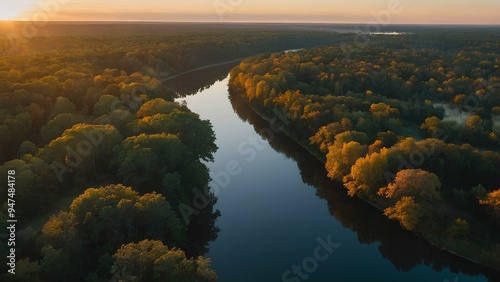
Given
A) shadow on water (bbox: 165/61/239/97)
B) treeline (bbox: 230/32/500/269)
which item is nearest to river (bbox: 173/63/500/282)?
treeline (bbox: 230/32/500/269)

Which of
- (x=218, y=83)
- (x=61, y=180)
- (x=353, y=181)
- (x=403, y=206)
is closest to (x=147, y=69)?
(x=218, y=83)

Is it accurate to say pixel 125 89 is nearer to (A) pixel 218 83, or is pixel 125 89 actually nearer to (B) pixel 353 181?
(B) pixel 353 181

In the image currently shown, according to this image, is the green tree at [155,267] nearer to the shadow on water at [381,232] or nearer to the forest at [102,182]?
the forest at [102,182]

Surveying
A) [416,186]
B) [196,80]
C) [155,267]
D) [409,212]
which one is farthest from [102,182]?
[196,80]

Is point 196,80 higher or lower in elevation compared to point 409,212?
lower

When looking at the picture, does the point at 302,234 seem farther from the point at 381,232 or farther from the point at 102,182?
the point at 102,182
